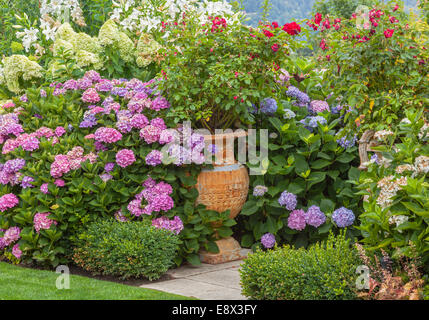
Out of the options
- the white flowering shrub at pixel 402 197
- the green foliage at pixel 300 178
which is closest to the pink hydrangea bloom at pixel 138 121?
the green foliage at pixel 300 178

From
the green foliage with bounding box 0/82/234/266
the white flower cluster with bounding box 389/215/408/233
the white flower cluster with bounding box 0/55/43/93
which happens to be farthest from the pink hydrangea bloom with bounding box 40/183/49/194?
the white flower cluster with bounding box 389/215/408/233

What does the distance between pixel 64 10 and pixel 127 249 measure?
4055 millimetres

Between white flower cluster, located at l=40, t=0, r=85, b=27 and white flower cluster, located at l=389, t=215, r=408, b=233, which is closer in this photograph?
white flower cluster, located at l=389, t=215, r=408, b=233

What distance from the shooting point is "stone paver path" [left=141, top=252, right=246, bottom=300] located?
4377 mm

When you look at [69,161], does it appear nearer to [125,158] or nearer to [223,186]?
[125,158]

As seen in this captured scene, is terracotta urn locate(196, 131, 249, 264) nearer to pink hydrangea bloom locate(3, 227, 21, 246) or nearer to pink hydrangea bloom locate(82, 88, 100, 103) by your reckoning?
pink hydrangea bloom locate(82, 88, 100, 103)

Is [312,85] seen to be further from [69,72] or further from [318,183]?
[69,72]

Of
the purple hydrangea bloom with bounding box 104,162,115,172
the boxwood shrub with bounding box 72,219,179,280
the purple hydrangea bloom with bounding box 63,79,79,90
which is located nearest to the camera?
the boxwood shrub with bounding box 72,219,179,280

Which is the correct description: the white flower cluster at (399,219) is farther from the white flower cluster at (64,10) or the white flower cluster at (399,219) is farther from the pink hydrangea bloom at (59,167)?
the white flower cluster at (64,10)

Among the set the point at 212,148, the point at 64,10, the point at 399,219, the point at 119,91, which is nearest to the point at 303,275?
the point at 399,219

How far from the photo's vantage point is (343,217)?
5.21 meters

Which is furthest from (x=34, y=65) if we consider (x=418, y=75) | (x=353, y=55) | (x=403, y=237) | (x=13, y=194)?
(x=403, y=237)

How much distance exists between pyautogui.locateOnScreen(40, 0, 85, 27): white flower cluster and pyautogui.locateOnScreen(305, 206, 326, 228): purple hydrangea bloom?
3935 mm

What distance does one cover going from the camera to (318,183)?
575cm
